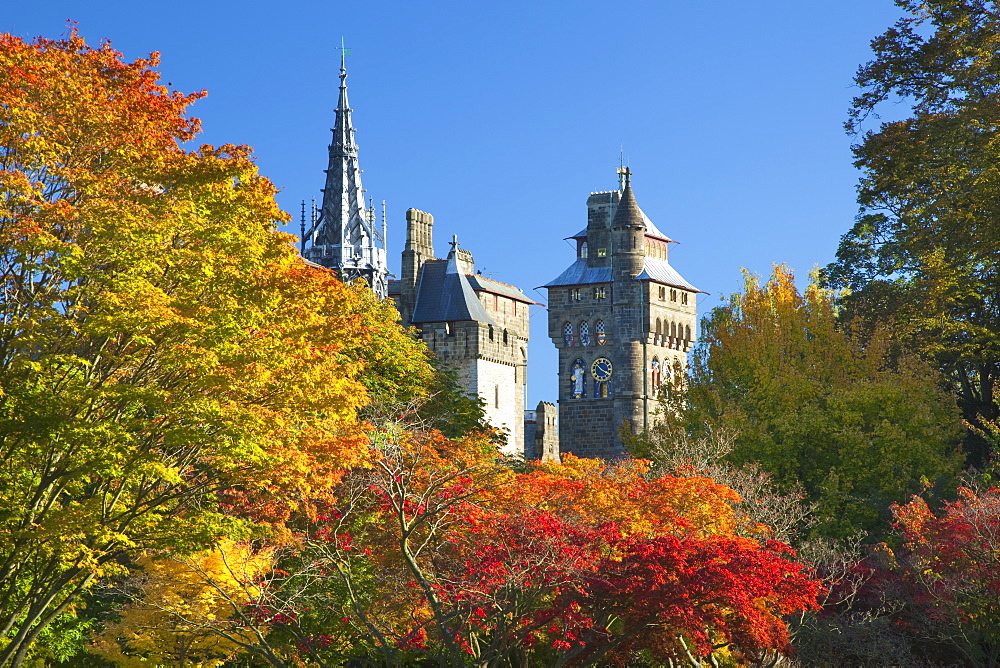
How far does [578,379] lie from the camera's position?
3371 inches

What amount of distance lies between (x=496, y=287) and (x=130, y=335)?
191 ft

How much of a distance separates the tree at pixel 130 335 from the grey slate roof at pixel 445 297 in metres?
50.9

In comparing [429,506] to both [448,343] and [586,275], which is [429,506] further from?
[586,275]

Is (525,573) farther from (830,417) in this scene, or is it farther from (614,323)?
(614,323)

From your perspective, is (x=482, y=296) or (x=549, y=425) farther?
(x=482, y=296)

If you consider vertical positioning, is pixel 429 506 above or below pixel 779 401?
below

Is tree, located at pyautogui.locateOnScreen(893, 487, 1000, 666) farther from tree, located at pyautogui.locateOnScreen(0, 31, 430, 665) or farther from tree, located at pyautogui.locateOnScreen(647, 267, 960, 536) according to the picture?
tree, located at pyautogui.locateOnScreen(0, 31, 430, 665)

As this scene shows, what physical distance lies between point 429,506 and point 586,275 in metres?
68.4

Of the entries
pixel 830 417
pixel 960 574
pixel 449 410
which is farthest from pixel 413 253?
pixel 960 574

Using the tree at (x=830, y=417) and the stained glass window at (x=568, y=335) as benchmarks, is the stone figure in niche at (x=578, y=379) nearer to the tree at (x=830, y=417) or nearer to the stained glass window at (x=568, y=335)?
the stained glass window at (x=568, y=335)

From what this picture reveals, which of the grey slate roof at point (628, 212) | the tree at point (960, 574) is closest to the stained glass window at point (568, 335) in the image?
the grey slate roof at point (628, 212)

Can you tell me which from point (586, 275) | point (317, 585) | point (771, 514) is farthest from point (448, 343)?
point (317, 585)

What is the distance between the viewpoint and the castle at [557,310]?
Answer: 7350 centimetres

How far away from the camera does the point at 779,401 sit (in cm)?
3744
